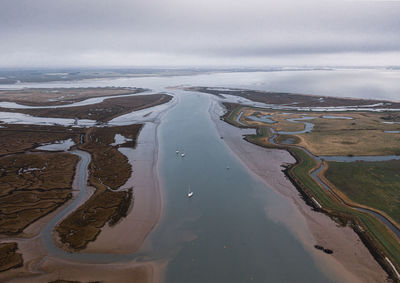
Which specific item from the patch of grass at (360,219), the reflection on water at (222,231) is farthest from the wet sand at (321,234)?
the reflection on water at (222,231)

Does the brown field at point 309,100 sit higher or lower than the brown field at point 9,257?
higher

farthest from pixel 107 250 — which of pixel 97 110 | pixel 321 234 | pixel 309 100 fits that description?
pixel 309 100

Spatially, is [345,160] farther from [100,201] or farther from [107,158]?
[107,158]

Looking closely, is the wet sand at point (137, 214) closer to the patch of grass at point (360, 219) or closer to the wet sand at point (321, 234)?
the wet sand at point (321, 234)

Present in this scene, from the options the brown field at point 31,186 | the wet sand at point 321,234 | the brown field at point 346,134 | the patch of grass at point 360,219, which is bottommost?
the brown field at point 31,186

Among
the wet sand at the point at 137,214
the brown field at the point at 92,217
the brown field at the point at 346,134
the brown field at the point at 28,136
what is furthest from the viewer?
the brown field at the point at 28,136

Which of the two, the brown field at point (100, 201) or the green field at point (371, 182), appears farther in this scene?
the green field at point (371, 182)

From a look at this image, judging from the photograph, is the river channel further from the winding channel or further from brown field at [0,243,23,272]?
the winding channel
